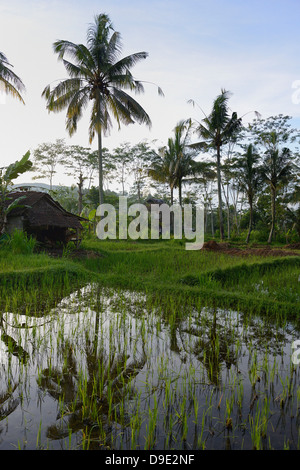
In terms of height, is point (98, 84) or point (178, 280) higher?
point (98, 84)

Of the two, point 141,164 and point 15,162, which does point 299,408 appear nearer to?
point 15,162

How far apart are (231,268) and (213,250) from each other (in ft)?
17.0

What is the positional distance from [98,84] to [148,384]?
46.7ft

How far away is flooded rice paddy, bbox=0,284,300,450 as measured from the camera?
6.00ft

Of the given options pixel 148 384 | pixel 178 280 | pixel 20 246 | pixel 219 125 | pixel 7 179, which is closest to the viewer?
pixel 148 384

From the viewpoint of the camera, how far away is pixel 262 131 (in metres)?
23.6

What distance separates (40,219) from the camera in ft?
33.6

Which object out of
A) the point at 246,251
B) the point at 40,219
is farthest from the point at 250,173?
the point at 40,219

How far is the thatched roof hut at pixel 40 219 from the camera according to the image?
1030cm

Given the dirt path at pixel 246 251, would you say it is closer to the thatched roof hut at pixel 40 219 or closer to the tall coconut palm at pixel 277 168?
the thatched roof hut at pixel 40 219

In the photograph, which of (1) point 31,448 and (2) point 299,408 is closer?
(1) point 31,448

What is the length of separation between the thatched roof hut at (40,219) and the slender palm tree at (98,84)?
4586 millimetres

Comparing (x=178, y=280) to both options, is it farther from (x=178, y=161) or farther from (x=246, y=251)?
(x=178, y=161)

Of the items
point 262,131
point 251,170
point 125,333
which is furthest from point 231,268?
point 262,131
